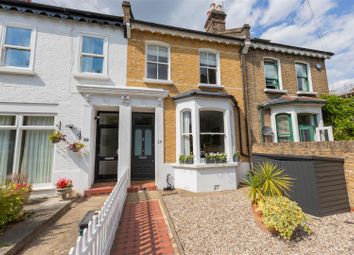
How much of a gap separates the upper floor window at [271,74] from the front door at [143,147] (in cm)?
734

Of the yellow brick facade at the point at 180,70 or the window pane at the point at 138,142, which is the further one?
the window pane at the point at 138,142

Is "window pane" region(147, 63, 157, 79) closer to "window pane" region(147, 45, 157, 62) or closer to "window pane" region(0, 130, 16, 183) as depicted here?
"window pane" region(147, 45, 157, 62)

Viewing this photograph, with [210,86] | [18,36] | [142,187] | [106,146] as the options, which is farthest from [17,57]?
[210,86]

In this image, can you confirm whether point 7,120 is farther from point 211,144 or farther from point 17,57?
point 211,144

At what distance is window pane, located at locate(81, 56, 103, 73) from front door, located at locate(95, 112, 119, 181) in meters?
2.04

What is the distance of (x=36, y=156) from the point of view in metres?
6.86

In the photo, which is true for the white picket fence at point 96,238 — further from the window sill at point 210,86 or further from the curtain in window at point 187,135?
the window sill at point 210,86

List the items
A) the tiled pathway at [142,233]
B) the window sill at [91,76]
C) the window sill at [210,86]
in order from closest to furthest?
the tiled pathway at [142,233] → the window sill at [91,76] → the window sill at [210,86]

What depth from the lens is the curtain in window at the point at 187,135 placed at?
8.01m

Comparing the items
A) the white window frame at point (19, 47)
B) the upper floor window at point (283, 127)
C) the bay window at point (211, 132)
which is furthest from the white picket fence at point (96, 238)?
the upper floor window at point (283, 127)

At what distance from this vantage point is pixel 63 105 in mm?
7211

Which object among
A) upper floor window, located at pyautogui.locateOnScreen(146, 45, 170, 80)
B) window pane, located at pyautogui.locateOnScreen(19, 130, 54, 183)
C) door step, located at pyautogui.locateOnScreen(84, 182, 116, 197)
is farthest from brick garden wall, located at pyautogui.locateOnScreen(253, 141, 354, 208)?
window pane, located at pyautogui.locateOnScreen(19, 130, 54, 183)

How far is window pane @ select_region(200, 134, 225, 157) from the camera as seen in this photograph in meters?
8.00

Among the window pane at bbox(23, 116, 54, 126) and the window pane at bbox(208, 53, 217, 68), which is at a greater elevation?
the window pane at bbox(208, 53, 217, 68)
